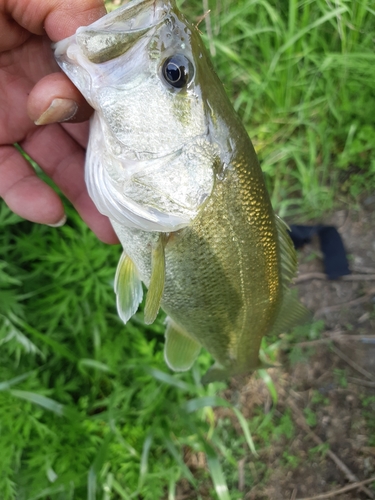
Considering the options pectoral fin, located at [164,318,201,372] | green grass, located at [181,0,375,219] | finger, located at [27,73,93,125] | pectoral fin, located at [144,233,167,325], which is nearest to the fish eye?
finger, located at [27,73,93,125]

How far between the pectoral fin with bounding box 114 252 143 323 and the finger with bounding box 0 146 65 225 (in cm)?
33

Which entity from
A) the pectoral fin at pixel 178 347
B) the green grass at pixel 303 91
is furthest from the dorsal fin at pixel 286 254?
the green grass at pixel 303 91

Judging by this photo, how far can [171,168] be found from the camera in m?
1.11

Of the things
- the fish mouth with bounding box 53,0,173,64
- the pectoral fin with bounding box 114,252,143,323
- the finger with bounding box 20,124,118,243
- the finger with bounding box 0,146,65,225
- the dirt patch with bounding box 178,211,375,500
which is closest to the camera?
the fish mouth with bounding box 53,0,173,64

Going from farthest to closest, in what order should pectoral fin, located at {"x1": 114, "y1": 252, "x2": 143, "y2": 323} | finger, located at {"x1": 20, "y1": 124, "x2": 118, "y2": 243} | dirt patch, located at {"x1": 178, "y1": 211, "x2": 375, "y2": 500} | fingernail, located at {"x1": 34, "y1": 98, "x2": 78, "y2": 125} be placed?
1. dirt patch, located at {"x1": 178, "y1": 211, "x2": 375, "y2": 500}
2. finger, located at {"x1": 20, "y1": 124, "x2": 118, "y2": 243}
3. pectoral fin, located at {"x1": 114, "y1": 252, "x2": 143, "y2": 323}
4. fingernail, located at {"x1": 34, "y1": 98, "x2": 78, "y2": 125}

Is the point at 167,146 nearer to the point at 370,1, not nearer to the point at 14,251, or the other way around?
the point at 14,251

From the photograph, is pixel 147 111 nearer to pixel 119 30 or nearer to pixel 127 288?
pixel 119 30

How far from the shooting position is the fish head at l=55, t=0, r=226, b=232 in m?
→ 1.01

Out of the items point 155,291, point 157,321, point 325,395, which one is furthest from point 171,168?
point 325,395

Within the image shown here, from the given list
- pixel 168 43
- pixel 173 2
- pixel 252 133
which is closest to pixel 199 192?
pixel 168 43

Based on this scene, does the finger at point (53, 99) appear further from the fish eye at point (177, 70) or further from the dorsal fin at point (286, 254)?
the dorsal fin at point (286, 254)

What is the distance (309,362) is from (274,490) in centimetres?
75

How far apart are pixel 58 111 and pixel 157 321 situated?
1208 millimetres

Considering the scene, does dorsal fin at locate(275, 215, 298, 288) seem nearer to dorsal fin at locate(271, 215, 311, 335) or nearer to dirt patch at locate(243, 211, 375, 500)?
dorsal fin at locate(271, 215, 311, 335)
